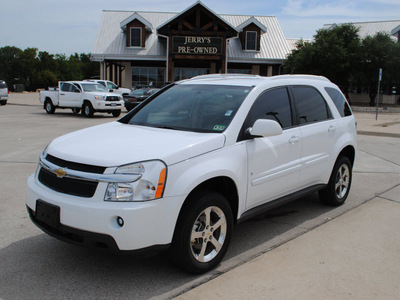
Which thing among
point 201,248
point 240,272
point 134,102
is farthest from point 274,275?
point 134,102

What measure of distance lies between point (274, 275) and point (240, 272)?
0.30 m

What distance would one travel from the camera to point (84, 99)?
2014 cm

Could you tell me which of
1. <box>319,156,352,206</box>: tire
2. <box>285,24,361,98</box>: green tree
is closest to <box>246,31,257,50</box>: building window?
<box>285,24,361,98</box>: green tree

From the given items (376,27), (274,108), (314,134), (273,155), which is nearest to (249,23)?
(376,27)

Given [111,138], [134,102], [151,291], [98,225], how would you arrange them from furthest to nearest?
[134,102], [111,138], [151,291], [98,225]

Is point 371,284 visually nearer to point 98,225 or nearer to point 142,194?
point 142,194

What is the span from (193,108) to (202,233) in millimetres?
1448

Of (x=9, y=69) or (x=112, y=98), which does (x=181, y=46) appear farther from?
(x=9, y=69)

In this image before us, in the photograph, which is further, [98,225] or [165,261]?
[165,261]

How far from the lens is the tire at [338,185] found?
17.7 feet

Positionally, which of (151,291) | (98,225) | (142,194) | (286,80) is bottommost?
(151,291)

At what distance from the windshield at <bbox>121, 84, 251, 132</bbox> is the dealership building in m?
25.5

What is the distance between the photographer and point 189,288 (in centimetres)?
331

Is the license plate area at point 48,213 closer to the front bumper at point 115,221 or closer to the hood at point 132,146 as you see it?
the front bumper at point 115,221
